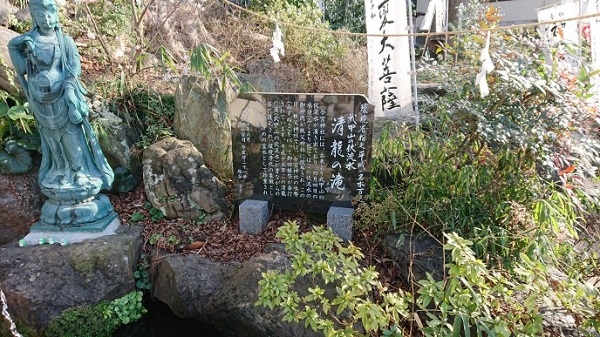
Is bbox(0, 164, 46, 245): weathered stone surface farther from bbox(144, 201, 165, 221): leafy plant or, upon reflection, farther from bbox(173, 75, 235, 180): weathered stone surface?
bbox(173, 75, 235, 180): weathered stone surface

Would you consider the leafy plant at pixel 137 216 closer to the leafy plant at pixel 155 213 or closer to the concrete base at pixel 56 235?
the leafy plant at pixel 155 213

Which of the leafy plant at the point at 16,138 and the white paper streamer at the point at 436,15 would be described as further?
the white paper streamer at the point at 436,15

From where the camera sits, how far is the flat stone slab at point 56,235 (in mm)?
3828

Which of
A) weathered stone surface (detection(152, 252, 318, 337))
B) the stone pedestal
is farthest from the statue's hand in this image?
weathered stone surface (detection(152, 252, 318, 337))

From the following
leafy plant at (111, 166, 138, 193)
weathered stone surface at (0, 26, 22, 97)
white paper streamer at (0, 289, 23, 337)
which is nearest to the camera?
white paper streamer at (0, 289, 23, 337)

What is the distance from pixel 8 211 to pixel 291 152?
295cm

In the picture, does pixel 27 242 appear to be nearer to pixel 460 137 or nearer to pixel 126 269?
pixel 126 269

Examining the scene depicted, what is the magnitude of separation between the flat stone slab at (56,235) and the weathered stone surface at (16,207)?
442 mm

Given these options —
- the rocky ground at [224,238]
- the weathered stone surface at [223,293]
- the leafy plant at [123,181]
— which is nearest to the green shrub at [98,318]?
the weathered stone surface at [223,293]

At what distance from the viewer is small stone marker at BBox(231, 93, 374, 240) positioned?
3.78m

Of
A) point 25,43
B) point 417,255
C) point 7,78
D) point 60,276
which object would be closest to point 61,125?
point 25,43

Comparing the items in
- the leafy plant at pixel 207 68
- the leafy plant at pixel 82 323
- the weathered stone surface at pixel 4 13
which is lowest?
the leafy plant at pixel 82 323

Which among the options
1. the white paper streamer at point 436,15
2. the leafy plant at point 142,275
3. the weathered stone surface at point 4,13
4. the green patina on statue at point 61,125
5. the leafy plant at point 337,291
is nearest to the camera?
the leafy plant at point 337,291

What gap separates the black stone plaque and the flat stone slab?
1.40m
